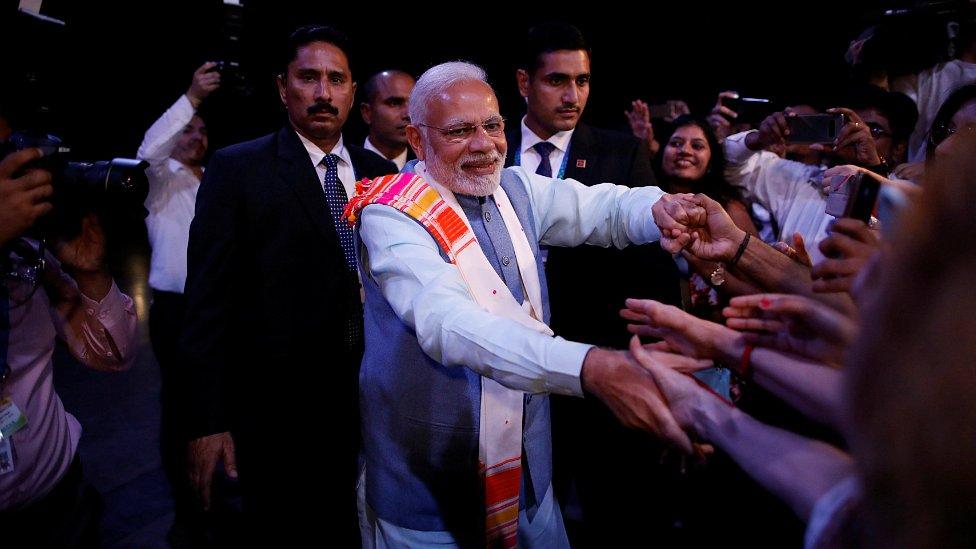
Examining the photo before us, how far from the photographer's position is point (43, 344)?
167 cm

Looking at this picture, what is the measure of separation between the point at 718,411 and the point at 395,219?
0.96m

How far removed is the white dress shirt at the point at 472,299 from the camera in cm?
127

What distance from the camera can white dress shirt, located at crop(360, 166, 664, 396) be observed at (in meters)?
1.27

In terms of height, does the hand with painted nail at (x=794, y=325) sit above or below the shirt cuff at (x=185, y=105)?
below

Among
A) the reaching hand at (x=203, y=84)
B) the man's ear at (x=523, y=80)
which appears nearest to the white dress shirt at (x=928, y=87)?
the man's ear at (x=523, y=80)

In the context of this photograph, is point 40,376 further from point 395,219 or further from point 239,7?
point 239,7

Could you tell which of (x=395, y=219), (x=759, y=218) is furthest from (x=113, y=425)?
(x=759, y=218)

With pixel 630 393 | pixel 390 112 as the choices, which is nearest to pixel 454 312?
pixel 630 393

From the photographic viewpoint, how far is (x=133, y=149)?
9000 mm

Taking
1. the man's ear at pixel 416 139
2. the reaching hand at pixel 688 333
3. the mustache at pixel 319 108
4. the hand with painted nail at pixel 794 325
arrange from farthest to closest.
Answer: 1. the mustache at pixel 319 108
2. the man's ear at pixel 416 139
3. the reaching hand at pixel 688 333
4. the hand with painted nail at pixel 794 325

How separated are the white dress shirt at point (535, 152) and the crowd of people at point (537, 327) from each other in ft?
0.05

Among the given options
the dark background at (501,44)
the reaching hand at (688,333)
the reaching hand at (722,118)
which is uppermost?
the dark background at (501,44)

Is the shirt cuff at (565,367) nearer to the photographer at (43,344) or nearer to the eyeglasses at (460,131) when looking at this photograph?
the eyeglasses at (460,131)

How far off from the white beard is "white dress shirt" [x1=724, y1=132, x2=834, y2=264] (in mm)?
1615
